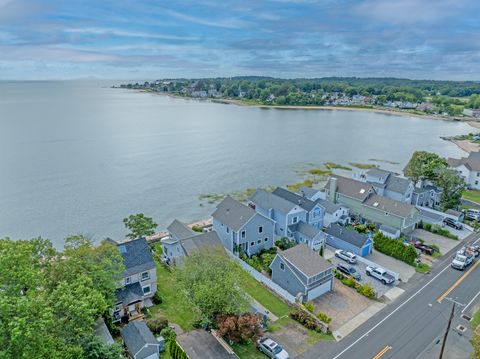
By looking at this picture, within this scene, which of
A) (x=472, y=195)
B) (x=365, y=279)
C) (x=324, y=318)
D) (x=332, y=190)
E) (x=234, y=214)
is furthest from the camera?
(x=472, y=195)

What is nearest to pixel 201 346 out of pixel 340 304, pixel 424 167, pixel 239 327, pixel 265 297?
pixel 239 327

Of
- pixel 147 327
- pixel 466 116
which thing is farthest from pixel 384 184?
→ pixel 466 116

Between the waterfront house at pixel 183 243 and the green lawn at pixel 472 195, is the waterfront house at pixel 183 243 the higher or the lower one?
the higher one

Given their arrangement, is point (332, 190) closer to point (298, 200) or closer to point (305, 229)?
point (298, 200)

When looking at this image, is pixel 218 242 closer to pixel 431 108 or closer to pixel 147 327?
pixel 147 327

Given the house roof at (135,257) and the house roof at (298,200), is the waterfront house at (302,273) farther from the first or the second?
the house roof at (135,257)

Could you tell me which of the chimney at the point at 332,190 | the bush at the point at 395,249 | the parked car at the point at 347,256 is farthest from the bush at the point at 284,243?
the chimney at the point at 332,190
